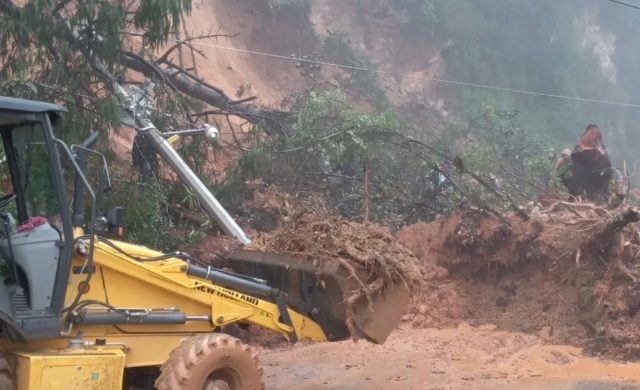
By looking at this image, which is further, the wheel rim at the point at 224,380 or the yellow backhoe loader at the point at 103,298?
the wheel rim at the point at 224,380

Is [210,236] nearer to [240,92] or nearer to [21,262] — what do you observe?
[21,262]

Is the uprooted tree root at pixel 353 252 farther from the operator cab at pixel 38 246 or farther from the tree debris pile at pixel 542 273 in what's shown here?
the tree debris pile at pixel 542 273

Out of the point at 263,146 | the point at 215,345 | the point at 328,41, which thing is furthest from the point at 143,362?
the point at 328,41

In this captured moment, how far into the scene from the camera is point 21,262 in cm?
513

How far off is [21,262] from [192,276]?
146 cm

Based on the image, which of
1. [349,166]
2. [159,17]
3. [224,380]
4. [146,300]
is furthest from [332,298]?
[349,166]

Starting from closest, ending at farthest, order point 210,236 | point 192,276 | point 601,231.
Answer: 1. point 192,276
2. point 601,231
3. point 210,236

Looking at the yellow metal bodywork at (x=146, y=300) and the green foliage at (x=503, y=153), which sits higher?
the green foliage at (x=503, y=153)

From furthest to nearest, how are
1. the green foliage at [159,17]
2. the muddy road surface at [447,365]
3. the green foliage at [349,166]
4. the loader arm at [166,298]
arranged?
the green foliage at [349,166], the green foliage at [159,17], the muddy road surface at [447,365], the loader arm at [166,298]

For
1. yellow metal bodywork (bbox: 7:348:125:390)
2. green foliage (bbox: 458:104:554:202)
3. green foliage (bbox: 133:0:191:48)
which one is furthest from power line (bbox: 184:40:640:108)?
yellow metal bodywork (bbox: 7:348:125:390)

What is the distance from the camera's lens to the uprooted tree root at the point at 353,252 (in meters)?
6.66

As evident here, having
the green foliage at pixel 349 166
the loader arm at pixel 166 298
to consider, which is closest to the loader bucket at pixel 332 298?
the loader arm at pixel 166 298

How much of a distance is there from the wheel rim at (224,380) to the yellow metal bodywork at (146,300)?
42 cm

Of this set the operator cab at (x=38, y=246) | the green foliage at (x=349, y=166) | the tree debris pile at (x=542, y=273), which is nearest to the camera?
the operator cab at (x=38, y=246)
